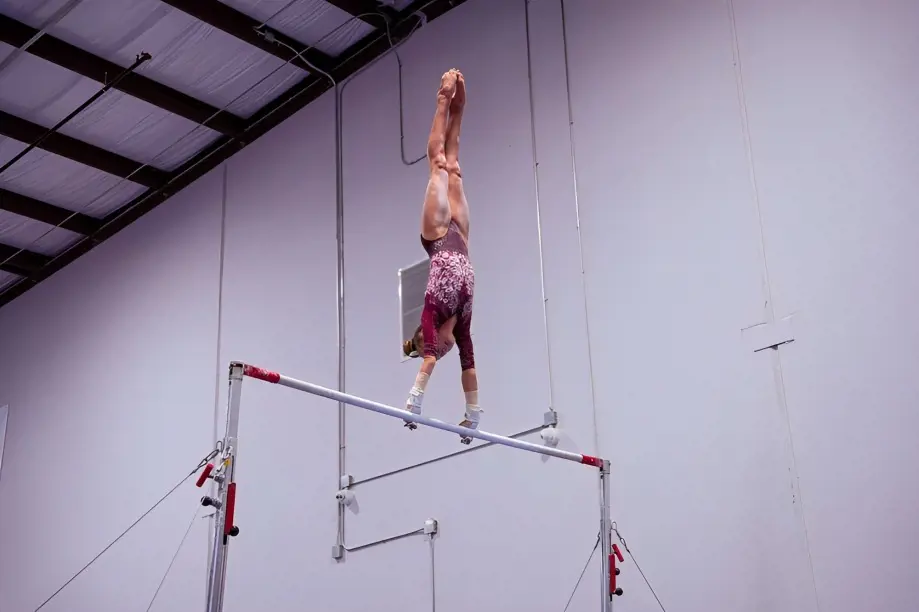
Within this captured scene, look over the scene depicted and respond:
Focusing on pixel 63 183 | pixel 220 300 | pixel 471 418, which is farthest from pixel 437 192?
pixel 63 183

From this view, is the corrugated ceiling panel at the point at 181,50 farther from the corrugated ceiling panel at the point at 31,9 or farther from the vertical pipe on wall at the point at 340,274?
the vertical pipe on wall at the point at 340,274

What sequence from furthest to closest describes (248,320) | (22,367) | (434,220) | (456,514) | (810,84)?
1. (22,367)
2. (248,320)
3. (456,514)
4. (810,84)
5. (434,220)

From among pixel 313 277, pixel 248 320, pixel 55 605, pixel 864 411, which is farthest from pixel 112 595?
pixel 864 411

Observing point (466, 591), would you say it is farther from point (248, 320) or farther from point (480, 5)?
point (480, 5)

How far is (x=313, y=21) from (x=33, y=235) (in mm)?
6400

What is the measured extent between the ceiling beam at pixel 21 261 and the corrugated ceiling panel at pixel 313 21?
656 centimetres

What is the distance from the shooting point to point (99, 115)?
38.8 feet

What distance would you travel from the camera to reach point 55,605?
1306 centimetres

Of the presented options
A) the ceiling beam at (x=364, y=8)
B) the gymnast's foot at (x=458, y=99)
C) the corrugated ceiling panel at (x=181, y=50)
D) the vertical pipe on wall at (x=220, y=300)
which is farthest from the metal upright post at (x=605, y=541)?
the corrugated ceiling panel at (x=181, y=50)

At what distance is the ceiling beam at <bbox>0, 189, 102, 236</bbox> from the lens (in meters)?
13.3

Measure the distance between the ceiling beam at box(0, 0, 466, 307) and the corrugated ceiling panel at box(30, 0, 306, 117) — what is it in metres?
0.20

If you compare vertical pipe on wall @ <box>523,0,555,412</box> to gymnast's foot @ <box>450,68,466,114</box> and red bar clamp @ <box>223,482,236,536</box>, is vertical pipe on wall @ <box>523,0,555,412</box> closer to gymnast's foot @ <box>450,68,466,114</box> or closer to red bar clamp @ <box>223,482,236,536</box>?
gymnast's foot @ <box>450,68,466,114</box>

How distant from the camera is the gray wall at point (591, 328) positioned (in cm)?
654

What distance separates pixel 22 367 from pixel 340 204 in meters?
7.29
